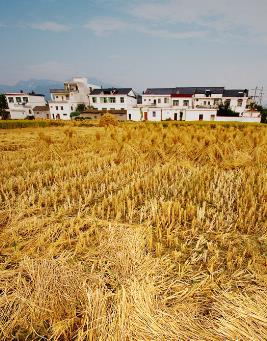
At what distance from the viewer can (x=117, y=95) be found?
5294cm

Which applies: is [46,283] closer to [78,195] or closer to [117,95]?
[78,195]

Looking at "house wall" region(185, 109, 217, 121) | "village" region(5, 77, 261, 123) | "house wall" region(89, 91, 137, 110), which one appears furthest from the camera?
"house wall" region(89, 91, 137, 110)

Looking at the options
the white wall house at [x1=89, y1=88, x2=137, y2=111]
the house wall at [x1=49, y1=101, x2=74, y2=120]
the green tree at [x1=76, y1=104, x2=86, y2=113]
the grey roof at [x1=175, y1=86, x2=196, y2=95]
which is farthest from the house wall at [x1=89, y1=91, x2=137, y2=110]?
the grey roof at [x1=175, y1=86, x2=196, y2=95]

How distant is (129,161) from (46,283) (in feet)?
17.6

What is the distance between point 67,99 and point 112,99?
11.0 metres

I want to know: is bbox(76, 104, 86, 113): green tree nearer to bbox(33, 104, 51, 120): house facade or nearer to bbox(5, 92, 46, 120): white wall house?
bbox(33, 104, 51, 120): house facade

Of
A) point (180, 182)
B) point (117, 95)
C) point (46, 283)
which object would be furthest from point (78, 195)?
point (117, 95)

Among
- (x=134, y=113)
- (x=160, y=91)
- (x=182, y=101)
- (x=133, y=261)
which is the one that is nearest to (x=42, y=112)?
(x=134, y=113)

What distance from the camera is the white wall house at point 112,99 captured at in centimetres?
5306

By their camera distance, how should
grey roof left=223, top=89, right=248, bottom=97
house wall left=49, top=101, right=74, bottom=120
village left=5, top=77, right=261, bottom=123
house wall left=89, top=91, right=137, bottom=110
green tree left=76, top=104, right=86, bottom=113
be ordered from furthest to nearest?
1. green tree left=76, top=104, right=86, bottom=113
2. house wall left=49, top=101, right=74, bottom=120
3. house wall left=89, top=91, right=137, bottom=110
4. grey roof left=223, top=89, right=248, bottom=97
5. village left=5, top=77, right=261, bottom=123

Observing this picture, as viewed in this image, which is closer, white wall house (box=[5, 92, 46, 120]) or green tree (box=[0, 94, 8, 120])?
green tree (box=[0, 94, 8, 120])

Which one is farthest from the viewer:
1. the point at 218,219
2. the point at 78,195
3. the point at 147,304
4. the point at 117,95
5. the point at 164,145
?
the point at 117,95

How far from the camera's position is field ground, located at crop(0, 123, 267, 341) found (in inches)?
67.1

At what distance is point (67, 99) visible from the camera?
182 feet
